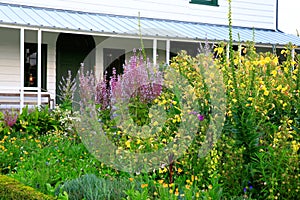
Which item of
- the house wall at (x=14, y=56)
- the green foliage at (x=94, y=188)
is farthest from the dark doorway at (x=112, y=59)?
the green foliage at (x=94, y=188)

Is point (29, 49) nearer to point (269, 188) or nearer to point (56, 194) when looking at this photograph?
point (56, 194)

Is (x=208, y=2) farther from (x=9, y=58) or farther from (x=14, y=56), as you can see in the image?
(x=9, y=58)

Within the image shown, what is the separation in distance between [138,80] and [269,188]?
251 centimetres

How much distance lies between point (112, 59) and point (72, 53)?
4.03ft

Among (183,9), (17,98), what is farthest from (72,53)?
(183,9)

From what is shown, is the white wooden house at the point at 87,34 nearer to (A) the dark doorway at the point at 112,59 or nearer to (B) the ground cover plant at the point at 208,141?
(A) the dark doorway at the point at 112,59

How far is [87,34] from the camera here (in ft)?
38.5

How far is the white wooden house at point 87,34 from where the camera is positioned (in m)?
11.5

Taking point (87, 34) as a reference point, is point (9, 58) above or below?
below

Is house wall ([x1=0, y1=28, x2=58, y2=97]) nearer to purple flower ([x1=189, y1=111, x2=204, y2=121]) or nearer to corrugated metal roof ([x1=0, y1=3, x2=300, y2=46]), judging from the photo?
corrugated metal roof ([x1=0, y1=3, x2=300, y2=46])

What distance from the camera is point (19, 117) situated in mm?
8852

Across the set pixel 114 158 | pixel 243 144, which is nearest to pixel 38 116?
pixel 114 158

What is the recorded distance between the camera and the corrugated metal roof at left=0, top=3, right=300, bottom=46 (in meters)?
11.4

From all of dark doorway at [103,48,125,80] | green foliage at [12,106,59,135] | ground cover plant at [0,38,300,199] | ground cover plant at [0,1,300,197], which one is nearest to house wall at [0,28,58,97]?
dark doorway at [103,48,125,80]
